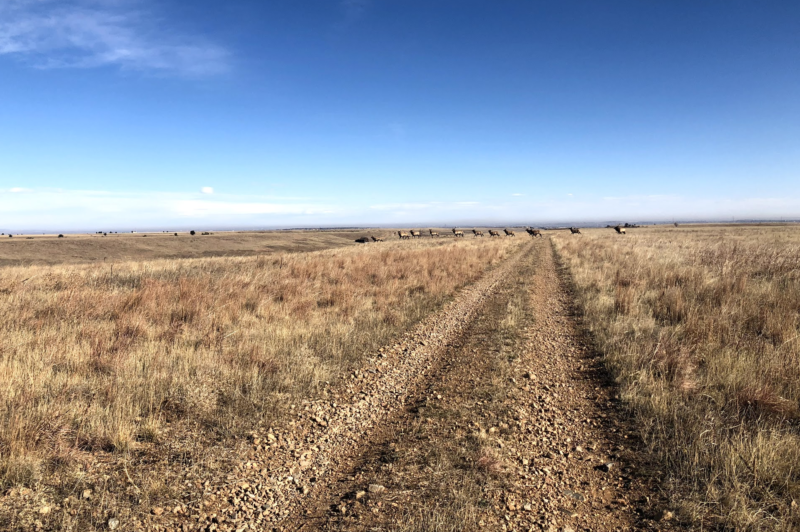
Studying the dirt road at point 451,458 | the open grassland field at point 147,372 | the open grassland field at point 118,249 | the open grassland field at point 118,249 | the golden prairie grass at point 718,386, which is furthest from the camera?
the open grassland field at point 118,249

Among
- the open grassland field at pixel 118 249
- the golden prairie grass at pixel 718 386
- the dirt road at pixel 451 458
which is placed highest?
the open grassland field at pixel 118 249

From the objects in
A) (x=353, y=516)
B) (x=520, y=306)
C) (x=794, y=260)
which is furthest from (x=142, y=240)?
(x=794, y=260)

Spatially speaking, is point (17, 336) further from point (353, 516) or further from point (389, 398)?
point (353, 516)

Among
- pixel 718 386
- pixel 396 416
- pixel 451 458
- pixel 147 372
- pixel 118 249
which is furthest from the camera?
pixel 118 249

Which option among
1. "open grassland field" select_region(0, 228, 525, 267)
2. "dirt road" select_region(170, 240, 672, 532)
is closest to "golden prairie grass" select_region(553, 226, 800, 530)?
"dirt road" select_region(170, 240, 672, 532)

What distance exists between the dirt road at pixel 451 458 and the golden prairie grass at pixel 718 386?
14.3 inches

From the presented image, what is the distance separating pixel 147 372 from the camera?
5617 mm

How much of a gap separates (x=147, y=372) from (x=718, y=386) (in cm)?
852

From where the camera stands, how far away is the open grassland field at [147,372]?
3.35m

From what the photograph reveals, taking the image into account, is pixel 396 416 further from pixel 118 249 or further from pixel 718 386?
pixel 118 249

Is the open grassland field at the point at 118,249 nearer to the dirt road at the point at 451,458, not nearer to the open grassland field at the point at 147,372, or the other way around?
the open grassland field at the point at 147,372

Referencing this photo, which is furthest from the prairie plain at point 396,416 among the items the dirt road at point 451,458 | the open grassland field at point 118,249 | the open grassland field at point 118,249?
the open grassland field at point 118,249

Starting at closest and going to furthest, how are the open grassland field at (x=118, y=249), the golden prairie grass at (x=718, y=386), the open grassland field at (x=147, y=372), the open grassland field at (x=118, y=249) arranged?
the golden prairie grass at (x=718, y=386) < the open grassland field at (x=147, y=372) < the open grassland field at (x=118, y=249) < the open grassland field at (x=118, y=249)

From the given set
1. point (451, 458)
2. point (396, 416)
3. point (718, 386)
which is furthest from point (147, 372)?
point (718, 386)
